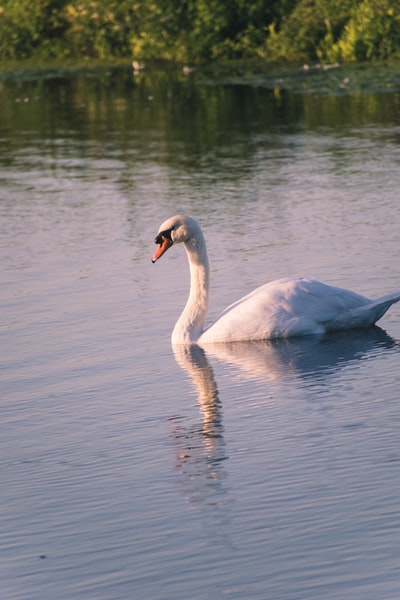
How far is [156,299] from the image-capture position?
40.2 feet

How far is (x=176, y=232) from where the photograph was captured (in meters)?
11.6

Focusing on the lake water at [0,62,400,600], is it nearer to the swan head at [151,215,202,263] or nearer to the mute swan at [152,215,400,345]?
the mute swan at [152,215,400,345]

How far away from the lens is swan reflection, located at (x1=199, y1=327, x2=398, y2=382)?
9.87 m

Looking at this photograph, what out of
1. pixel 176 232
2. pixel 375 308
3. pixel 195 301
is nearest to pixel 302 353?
pixel 375 308

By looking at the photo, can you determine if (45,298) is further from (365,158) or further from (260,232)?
(365,158)

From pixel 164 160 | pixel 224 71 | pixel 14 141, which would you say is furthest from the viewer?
pixel 224 71

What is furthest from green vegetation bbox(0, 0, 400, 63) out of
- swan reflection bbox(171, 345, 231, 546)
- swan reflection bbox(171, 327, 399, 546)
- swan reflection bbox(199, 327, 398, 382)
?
swan reflection bbox(171, 345, 231, 546)

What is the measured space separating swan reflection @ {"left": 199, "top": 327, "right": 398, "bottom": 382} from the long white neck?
189 mm

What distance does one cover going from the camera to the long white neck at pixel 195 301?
11.0 m

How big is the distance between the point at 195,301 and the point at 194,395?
1918 mm

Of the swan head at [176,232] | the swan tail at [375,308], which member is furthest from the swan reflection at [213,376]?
the swan head at [176,232]

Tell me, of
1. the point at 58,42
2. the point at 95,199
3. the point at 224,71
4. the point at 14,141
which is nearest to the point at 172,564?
the point at 95,199

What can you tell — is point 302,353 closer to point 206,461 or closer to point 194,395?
point 194,395

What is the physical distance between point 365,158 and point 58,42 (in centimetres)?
2511
